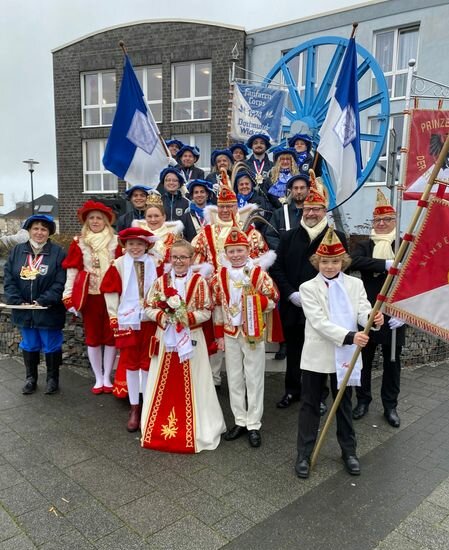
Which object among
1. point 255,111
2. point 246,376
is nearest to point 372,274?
point 246,376

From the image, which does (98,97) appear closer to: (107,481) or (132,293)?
(132,293)

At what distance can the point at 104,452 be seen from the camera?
350cm

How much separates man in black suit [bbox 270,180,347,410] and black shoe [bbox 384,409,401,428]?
974 millimetres

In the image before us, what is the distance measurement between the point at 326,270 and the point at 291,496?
1.58 meters

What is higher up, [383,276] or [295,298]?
[383,276]

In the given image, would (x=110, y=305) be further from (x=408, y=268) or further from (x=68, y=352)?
(x=408, y=268)

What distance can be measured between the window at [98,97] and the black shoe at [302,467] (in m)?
17.7

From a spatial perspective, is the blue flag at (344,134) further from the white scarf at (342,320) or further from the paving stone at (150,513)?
the paving stone at (150,513)

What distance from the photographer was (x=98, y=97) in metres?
18.5

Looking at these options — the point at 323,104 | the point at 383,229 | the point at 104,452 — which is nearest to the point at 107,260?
the point at 104,452

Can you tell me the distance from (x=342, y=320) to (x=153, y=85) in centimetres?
1741

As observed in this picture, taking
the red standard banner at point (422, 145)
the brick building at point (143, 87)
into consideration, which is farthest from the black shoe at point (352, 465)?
the brick building at point (143, 87)

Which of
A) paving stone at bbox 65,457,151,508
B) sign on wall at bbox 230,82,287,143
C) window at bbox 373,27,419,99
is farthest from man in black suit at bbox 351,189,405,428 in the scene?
window at bbox 373,27,419,99

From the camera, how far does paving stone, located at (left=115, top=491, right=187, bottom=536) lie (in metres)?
2.61
